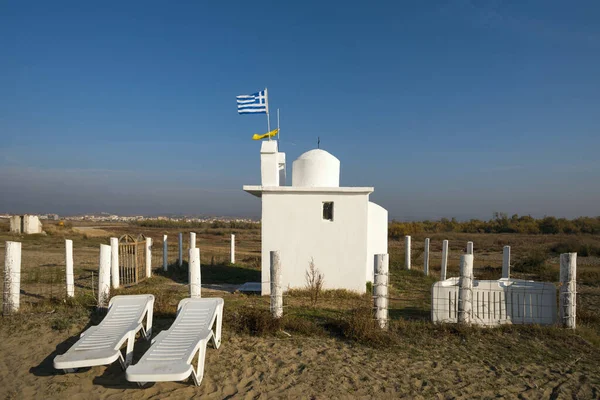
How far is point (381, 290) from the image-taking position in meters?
7.95

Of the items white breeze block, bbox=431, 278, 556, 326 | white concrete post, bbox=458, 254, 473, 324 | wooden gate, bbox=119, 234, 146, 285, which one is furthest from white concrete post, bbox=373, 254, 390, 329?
wooden gate, bbox=119, 234, 146, 285

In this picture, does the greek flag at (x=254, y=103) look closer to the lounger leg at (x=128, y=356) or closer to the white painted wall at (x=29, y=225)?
the lounger leg at (x=128, y=356)

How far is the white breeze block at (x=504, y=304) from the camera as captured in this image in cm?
854

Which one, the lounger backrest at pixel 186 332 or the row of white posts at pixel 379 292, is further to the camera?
the row of white posts at pixel 379 292

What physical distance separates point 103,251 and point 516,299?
28.9 feet

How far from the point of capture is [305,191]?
12289 millimetres

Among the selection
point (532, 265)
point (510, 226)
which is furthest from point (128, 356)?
point (510, 226)

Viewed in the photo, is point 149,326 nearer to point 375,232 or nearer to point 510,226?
point 375,232

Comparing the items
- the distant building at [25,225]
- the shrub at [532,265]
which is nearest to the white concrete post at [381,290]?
the shrub at [532,265]

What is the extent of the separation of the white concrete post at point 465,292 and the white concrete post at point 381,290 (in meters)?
1.54

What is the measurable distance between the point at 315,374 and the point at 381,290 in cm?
239

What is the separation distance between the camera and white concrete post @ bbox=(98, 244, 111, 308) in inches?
340

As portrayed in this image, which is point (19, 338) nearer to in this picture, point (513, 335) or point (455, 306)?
point (455, 306)

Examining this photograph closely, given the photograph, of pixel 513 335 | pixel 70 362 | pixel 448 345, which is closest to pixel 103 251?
pixel 70 362
